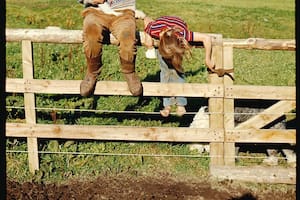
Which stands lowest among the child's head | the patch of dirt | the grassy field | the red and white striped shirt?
the patch of dirt

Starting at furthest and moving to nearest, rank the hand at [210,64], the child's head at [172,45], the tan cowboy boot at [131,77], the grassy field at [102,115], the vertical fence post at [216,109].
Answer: the grassy field at [102,115]
the vertical fence post at [216,109]
the hand at [210,64]
the child's head at [172,45]
the tan cowboy boot at [131,77]

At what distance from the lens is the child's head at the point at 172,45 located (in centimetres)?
542

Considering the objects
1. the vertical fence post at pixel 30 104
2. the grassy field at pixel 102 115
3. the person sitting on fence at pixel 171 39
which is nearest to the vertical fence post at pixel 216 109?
the person sitting on fence at pixel 171 39

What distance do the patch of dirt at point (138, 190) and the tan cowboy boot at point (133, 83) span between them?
1.05 metres

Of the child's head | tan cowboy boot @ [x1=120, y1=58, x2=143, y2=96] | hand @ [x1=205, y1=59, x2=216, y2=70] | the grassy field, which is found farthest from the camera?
the grassy field

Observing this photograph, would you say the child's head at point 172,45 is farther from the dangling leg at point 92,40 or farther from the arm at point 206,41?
the dangling leg at point 92,40

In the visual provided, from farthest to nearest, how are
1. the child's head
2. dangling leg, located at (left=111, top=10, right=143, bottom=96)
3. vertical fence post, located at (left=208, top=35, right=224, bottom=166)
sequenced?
vertical fence post, located at (left=208, top=35, right=224, bottom=166) < the child's head < dangling leg, located at (left=111, top=10, right=143, bottom=96)

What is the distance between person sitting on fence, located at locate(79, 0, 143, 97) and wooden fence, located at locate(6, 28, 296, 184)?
1.25 feet

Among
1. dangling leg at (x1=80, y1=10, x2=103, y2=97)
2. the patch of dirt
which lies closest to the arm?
dangling leg at (x1=80, y1=10, x2=103, y2=97)

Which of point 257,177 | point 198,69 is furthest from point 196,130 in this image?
point 198,69

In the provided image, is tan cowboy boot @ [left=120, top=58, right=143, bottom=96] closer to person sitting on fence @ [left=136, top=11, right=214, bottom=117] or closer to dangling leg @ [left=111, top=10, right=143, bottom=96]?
dangling leg @ [left=111, top=10, right=143, bottom=96]

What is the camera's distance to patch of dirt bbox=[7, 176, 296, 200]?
5668 millimetres

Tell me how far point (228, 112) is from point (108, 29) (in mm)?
1679

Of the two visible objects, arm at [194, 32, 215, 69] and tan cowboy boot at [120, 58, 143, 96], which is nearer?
tan cowboy boot at [120, 58, 143, 96]
